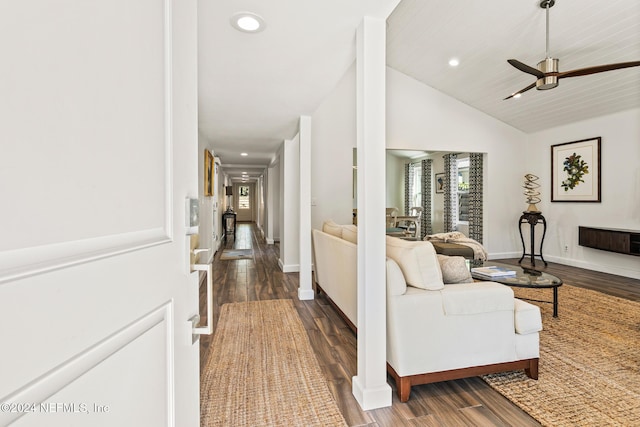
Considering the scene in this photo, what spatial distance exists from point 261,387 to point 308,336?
2.71 ft

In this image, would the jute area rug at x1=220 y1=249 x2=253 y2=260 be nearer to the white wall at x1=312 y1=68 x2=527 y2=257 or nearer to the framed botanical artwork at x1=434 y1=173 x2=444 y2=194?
the white wall at x1=312 y1=68 x2=527 y2=257

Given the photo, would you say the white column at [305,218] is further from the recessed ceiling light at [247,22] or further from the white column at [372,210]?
the white column at [372,210]

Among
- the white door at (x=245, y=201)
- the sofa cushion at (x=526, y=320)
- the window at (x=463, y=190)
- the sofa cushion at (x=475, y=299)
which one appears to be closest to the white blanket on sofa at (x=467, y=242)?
the window at (x=463, y=190)

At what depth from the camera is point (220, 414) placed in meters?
1.73

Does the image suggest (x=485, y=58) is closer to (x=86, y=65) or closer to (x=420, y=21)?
(x=420, y=21)

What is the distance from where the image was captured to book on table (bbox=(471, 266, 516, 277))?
3.07 m

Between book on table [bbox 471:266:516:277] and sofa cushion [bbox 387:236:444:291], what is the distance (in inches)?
56.1

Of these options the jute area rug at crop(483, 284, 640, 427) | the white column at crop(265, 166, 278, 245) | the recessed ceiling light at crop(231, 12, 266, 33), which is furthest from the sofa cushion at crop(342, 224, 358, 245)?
the white column at crop(265, 166, 278, 245)

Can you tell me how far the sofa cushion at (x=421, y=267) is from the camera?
195cm

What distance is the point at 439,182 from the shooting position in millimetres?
8445

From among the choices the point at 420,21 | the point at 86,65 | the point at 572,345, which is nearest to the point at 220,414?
the point at 86,65

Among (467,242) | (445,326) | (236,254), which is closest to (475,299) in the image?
(445,326)

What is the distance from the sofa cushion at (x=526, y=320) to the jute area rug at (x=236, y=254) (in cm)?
530

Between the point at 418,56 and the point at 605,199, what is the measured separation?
383 cm
